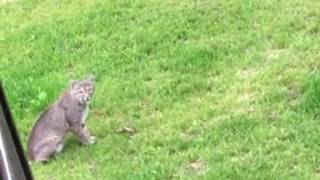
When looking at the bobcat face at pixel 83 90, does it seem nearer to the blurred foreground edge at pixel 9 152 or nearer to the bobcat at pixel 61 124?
the bobcat at pixel 61 124

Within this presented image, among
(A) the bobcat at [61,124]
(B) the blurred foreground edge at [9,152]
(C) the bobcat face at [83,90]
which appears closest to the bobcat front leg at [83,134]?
(A) the bobcat at [61,124]

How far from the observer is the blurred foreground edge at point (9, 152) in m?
0.95

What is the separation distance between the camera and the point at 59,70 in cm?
809

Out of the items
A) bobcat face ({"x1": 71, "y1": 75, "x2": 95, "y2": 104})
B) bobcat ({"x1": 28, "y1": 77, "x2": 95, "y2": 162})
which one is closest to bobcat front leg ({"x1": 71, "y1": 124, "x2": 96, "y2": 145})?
bobcat ({"x1": 28, "y1": 77, "x2": 95, "y2": 162})

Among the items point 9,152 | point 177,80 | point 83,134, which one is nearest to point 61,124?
point 83,134

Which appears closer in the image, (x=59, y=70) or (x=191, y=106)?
(x=191, y=106)

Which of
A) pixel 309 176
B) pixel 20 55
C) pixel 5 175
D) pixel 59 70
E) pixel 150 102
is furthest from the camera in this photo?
pixel 20 55

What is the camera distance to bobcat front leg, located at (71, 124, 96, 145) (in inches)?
251

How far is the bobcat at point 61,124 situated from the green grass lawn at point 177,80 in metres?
0.10

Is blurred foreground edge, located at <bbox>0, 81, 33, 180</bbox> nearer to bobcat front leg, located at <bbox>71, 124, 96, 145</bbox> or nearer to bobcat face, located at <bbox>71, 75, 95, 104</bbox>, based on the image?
bobcat front leg, located at <bbox>71, 124, 96, 145</bbox>

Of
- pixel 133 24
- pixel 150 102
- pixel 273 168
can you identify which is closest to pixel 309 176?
pixel 273 168

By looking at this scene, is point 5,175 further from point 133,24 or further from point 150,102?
point 133,24

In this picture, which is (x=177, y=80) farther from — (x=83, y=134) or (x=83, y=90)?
(x=83, y=134)

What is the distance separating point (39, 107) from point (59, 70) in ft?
3.12
